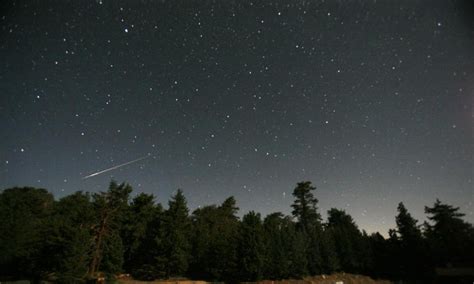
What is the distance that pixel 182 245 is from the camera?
45.8m

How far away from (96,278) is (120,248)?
11062 millimetres

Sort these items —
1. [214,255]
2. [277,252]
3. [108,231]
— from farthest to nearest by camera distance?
1. [277,252]
2. [214,255]
3. [108,231]

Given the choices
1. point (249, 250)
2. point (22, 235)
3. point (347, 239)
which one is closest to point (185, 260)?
point (249, 250)

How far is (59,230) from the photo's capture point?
3381cm

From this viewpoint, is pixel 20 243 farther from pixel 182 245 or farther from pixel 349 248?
pixel 349 248

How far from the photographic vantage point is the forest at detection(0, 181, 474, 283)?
37438mm

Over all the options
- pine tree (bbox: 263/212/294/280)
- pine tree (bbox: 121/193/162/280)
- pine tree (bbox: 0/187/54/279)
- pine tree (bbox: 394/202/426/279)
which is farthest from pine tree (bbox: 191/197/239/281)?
pine tree (bbox: 394/202/426/279)

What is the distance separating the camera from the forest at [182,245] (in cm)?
3744

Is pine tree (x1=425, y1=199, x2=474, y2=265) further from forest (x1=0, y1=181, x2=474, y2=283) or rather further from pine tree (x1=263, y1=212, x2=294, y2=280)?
pine tree (x1=263, y1=212, x2=294, y2=280)

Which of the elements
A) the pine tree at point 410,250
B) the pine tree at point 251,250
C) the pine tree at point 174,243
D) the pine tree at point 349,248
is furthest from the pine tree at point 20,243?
the pine tree at point 410,250

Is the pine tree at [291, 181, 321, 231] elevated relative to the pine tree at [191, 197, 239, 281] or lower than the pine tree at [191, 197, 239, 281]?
elevated

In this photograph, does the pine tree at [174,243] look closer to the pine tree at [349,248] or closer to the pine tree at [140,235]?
the pine tree at [140,235]

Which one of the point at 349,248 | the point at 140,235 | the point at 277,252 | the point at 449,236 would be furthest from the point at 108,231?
the point at 449,236

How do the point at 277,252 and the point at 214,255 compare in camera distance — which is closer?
the point at 214,255
